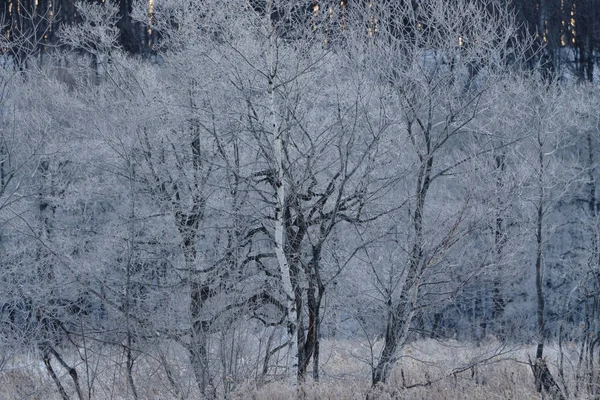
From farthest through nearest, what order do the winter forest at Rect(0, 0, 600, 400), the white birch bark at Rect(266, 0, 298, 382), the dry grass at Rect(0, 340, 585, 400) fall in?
the white birch bark at Rect(266, 0, 298, 382) → the winter forest at Rect(0, 0, 600, 400) → the dry grass at Rect(0, 340, 585, 400)

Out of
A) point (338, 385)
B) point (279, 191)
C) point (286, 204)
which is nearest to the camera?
point (338, 385)

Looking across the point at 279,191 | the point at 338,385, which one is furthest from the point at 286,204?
the point at 338,385

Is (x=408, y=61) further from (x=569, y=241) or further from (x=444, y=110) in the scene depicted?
(x=569, y=241)

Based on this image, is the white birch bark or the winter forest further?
the white birch bark

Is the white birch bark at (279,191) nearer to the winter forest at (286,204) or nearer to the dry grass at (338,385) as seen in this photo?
the winter forest at (286,204)

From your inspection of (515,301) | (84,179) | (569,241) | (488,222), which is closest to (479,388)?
(488,222)

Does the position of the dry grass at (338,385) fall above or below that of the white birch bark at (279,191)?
below

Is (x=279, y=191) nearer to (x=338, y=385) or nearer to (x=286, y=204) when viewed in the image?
(x=286, y=204)

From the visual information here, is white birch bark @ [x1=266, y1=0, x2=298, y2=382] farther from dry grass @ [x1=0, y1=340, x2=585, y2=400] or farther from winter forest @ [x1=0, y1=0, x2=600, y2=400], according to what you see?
dry grass @ [x1=0, y1=340, x2=585, y2=400]

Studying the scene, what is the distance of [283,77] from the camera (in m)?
9.39

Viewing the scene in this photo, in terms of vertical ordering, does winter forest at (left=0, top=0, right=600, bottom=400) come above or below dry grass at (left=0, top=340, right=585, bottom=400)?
above

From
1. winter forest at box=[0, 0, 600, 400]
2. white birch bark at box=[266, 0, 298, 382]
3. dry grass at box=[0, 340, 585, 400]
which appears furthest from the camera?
white birch bark at box=[266, 0, 298, 382]

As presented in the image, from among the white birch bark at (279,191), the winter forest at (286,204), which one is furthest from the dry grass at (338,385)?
the white birch bark at (279,191)

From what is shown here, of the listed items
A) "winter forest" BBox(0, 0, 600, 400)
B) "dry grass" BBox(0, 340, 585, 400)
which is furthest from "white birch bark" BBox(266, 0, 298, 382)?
"dry grass" BBox(0, 340, 585, 400)
